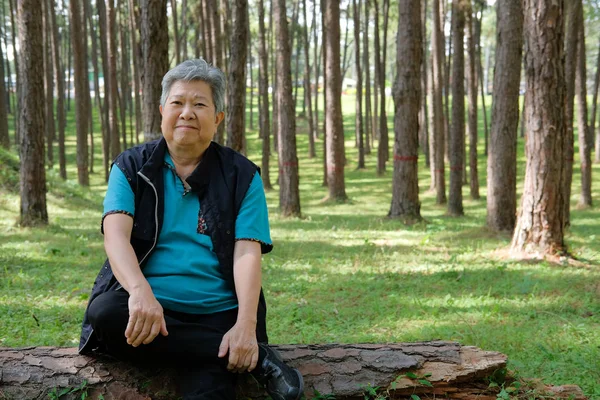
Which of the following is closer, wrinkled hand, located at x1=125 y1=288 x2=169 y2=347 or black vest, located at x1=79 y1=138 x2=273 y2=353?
wrinkled hand, located at x1=125 y1=288 x2=169 y2=347

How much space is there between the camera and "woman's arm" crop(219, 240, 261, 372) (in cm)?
295

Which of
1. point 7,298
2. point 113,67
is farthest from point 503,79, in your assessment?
point 113,67

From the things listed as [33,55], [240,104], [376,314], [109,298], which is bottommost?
[376,314]

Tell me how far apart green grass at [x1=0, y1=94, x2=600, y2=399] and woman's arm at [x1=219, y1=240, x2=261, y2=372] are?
5.44 feet

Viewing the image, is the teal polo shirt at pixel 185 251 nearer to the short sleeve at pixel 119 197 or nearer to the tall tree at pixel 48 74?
the short sleeve at pixel 119 197

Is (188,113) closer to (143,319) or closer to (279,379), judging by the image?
(143,319)

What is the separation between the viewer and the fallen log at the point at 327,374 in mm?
3117

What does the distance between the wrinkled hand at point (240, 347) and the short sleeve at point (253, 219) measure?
0.46m

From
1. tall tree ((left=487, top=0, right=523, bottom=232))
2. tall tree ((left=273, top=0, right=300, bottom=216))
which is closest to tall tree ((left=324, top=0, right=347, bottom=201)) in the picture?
tall tree ((left=273, top=0, right=300, bottom=216))

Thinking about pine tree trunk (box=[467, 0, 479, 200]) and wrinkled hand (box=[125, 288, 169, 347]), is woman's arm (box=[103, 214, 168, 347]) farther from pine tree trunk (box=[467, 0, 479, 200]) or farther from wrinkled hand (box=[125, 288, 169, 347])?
pine tree trunk (box=[467, 0, 479, 200])

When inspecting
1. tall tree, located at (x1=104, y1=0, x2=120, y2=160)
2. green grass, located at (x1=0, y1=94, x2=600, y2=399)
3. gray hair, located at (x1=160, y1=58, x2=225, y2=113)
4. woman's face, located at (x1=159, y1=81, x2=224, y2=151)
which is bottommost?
green grass, located at (x1=0, y1=94, x2=600, y2=399)

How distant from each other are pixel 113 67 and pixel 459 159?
1098cm

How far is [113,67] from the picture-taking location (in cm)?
1981

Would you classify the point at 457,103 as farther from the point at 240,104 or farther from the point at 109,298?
the point at 109,298
